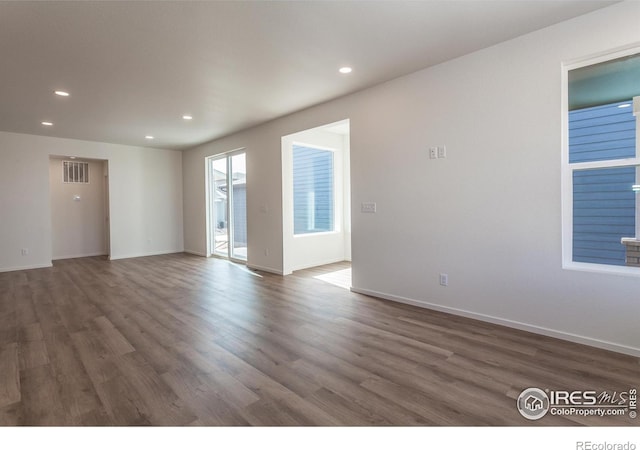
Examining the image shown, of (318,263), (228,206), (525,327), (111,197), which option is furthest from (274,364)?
(111,197)

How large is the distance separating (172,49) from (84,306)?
3210 mm

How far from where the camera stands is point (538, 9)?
2.55 metres

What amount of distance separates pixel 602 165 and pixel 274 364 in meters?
3.15

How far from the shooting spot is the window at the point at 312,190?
6500 mm

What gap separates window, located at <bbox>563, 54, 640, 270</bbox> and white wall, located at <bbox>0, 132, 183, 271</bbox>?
332 inches

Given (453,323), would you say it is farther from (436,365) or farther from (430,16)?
(430,16)

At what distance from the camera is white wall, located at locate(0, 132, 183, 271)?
6.29 meters

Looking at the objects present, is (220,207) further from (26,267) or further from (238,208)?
(26,267)

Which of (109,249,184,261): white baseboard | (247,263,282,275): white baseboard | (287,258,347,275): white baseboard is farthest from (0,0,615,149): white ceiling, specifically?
(109,249,184,261): white baseboard

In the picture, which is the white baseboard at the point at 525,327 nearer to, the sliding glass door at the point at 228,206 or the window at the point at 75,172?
the sliding glass door at the point at 228,206

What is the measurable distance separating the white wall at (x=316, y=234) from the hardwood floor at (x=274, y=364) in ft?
5.84

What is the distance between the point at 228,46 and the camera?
10.0 ft

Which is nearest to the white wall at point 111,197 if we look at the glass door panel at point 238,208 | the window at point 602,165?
the glass door panel at point 238,208

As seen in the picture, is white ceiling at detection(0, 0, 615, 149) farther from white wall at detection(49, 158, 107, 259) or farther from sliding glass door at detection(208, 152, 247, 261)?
white wall at detection(49, 158, 107, 259)
